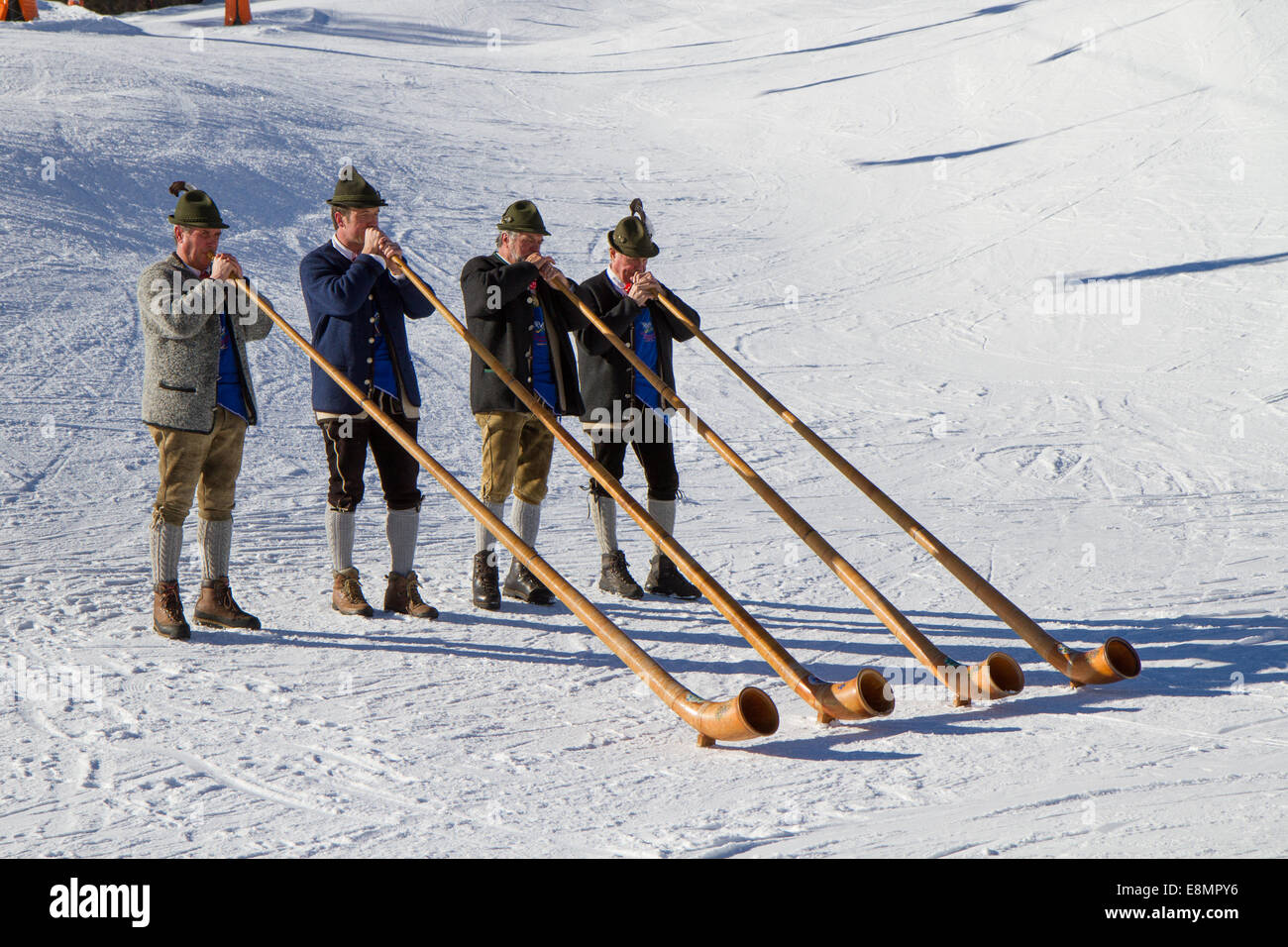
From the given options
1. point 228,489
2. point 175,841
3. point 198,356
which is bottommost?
point 175,841

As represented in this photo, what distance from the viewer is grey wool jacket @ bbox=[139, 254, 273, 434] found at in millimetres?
4766

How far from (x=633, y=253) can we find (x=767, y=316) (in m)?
5.59

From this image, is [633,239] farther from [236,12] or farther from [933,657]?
[236,12]

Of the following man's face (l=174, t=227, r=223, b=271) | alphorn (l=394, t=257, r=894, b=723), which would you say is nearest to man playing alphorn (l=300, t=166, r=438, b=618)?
man's face (l=174, t=227, r=223, b=271)

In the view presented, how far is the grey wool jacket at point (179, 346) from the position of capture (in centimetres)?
477

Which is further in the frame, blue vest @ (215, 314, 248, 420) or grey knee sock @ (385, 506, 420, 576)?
grey knee sock @ (385, 506, 420, 576)

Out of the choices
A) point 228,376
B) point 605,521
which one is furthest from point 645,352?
point 228,376

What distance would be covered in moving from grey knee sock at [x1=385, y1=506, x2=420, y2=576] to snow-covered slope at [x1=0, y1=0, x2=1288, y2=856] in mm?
280

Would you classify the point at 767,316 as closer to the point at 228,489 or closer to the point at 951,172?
the point at 951,172

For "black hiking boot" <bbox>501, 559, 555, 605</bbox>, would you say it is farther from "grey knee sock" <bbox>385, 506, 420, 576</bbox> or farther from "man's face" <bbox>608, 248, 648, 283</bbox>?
"man's face" <bbox>608, 248, 648, 283</bbox>

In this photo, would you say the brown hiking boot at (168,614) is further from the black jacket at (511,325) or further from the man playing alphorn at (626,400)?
the man playing alphorn at (626,400)

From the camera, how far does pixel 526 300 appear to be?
5.39m

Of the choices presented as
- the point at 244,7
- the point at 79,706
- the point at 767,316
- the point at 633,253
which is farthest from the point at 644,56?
the point at 79,706

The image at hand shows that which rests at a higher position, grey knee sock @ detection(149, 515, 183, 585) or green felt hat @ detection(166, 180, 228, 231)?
green felt hat @ detection(166, 180, 228, 231)
